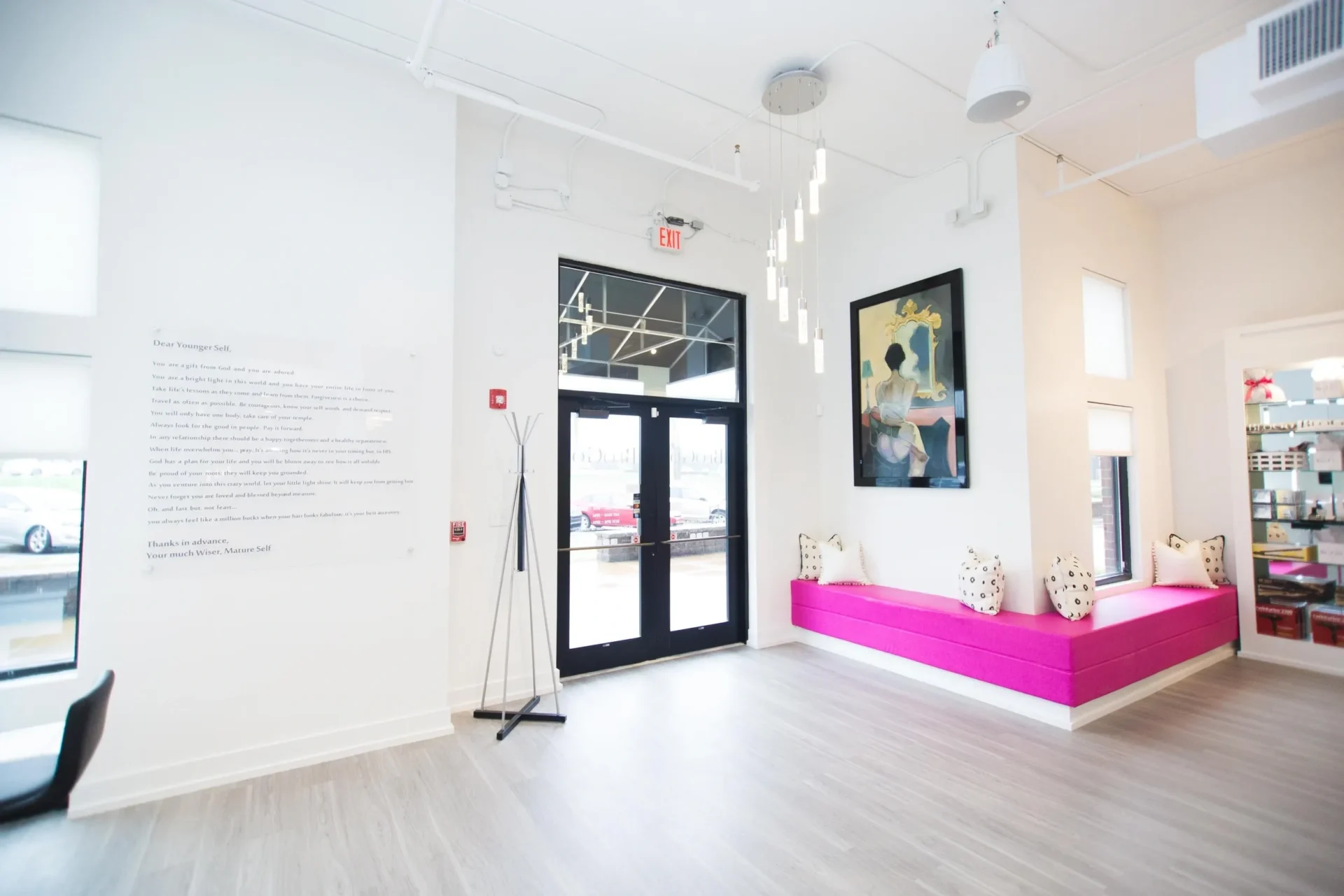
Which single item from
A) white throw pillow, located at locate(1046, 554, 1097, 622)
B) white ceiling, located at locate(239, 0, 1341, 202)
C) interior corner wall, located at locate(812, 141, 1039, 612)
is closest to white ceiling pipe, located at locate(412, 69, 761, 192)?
white ceiling, located at locate(239, 0, 1341, 202)

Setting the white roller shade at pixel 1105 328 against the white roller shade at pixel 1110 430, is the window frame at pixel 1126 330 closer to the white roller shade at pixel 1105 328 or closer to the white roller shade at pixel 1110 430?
the white roller shade at pixel 1105 328

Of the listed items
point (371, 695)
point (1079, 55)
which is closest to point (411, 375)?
point (371, 695)

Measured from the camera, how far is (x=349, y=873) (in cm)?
229

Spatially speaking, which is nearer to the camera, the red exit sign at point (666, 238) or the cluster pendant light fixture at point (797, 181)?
the cluster pendant light fixture at point (797, 181)

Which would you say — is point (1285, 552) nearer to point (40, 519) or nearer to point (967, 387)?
point (967, 387)

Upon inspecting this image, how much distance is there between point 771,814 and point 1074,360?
13.1ft

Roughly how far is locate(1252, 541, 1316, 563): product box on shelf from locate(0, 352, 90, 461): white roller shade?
7977 mm

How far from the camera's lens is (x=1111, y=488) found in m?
5.33

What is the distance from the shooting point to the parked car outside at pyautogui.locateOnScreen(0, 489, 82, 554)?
8.73 ft

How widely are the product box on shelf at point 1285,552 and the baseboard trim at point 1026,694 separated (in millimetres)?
818

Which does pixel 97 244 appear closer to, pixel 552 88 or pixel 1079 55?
pixel 552 88

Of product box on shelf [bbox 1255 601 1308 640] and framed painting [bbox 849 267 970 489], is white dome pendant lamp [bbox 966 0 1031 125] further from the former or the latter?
product box on shelf [bbox 1255 601 1308 640]

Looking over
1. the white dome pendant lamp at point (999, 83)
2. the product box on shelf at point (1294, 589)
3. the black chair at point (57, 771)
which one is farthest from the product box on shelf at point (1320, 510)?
the black chair at point (57, 771)

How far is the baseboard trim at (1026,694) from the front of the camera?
11.9 feet
